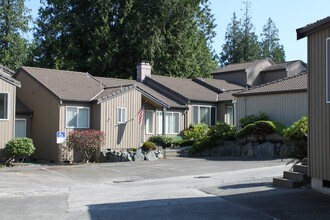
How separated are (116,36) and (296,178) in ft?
117

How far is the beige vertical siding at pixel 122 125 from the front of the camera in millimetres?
28141

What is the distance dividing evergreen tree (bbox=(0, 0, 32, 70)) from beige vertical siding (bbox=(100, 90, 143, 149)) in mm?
23926

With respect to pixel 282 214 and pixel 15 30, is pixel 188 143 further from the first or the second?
pixel 15 30

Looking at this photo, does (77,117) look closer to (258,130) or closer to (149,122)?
(149,122)

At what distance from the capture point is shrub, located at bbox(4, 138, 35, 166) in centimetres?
2480

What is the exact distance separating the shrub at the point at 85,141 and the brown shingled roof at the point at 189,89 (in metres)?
10.4

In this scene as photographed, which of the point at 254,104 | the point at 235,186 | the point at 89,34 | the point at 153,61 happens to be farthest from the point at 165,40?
the point at 235,186

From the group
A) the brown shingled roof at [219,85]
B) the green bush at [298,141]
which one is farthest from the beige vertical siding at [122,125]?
the green bush at [298,141]

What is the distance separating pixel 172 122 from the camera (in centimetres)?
3447

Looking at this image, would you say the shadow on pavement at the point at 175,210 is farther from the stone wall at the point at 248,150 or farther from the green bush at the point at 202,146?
the green bush at the point at 202,146

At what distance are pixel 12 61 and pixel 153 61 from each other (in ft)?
49.0

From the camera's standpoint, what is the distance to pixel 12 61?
4931 cm

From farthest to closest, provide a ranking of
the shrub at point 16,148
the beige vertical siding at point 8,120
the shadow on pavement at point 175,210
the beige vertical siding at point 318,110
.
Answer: the beige vertical siding at point 8,120
the shrub at point 16,148
the beige vertical siding at point 318,110
the shadow on pavement at point 175,210

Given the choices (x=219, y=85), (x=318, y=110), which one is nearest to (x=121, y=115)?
(x=219, y=85)
